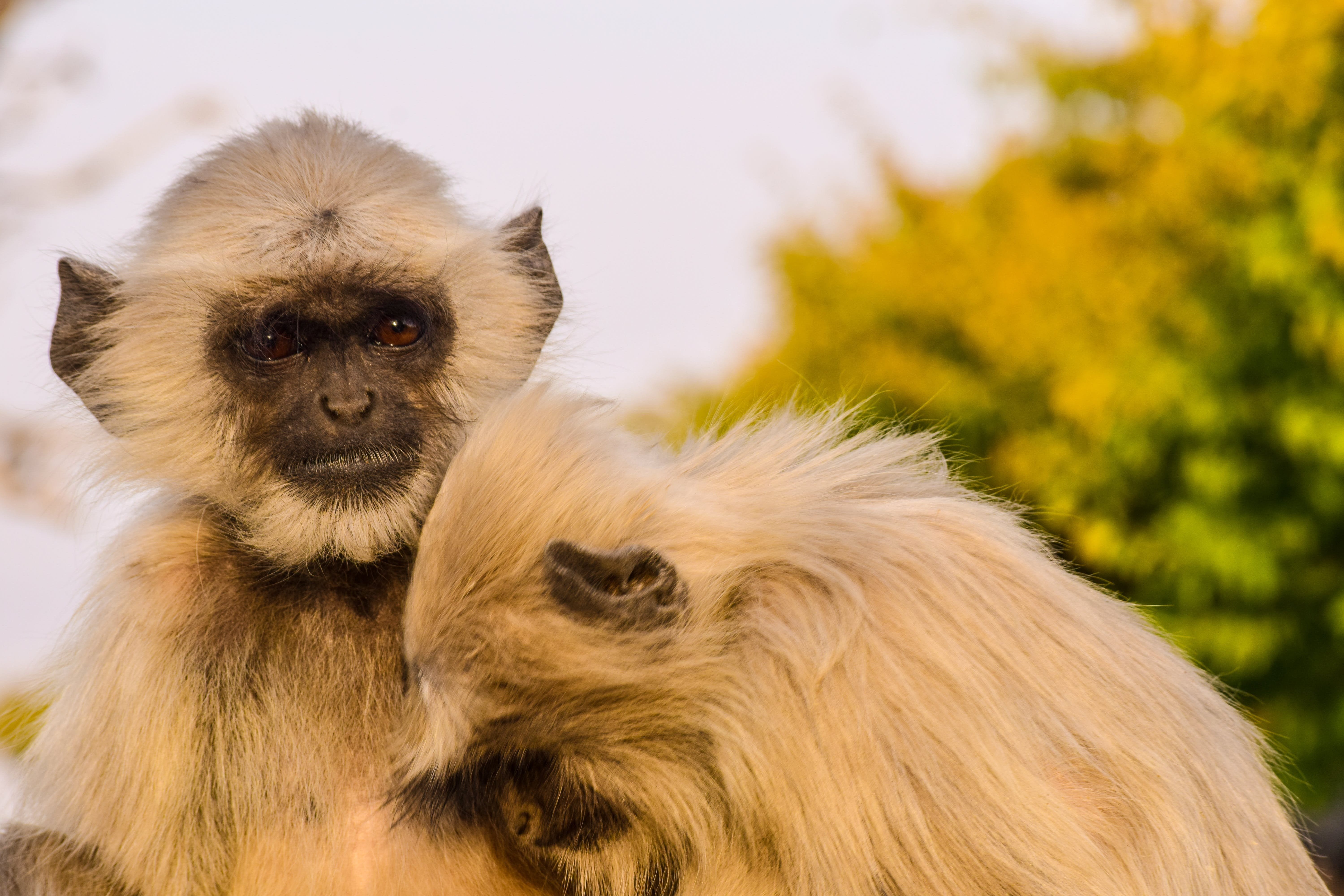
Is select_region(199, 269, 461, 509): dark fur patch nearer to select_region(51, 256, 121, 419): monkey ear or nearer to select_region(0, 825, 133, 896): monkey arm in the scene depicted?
select_region(51, 256, 121, 419): monkey ear

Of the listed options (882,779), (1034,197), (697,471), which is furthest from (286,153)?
(1034,197)

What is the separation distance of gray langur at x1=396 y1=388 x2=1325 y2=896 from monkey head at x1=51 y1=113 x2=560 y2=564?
1.27 ft

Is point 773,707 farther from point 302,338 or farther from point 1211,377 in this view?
point 1211,377

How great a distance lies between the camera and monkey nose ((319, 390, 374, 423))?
2789mm

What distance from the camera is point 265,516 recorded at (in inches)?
110

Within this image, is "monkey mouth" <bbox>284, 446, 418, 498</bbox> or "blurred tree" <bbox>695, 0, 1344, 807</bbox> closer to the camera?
"monkey mouth" <bbox>284, 446, 418, 498</bbox>

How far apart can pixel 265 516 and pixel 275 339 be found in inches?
15.4

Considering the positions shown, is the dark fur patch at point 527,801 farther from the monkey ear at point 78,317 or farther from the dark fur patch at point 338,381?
the monkey ear at point 78,317

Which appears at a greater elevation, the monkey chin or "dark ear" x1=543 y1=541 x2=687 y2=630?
"dark ear" x1=543 y1=541 x2=687 y2=630

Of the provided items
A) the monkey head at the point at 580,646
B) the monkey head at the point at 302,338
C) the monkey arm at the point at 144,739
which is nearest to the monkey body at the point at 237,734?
the monkey arm at the point at 144,739

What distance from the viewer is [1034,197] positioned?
19.3 m

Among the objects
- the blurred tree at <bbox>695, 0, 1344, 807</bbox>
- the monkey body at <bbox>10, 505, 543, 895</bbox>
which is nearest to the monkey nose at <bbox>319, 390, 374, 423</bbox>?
the monkey body at <bbox>10, 505, 543, 895</bbox>

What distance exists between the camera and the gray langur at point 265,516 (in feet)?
8.74

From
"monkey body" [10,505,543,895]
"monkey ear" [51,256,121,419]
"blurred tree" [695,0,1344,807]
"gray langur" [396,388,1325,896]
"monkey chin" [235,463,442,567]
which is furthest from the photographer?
"blurred tree" [695,0,1344,807]
